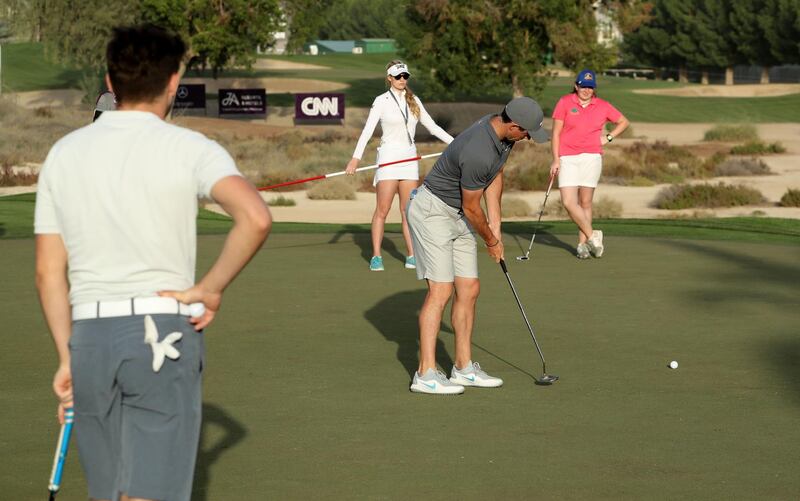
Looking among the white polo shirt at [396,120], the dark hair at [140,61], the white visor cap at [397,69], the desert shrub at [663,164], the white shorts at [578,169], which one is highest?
the dark hair at [140,61]

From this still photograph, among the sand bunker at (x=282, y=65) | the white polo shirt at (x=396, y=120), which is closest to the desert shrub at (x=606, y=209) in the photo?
the white polo shirt at (x=396, y=120)

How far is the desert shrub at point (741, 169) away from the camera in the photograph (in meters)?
33.3

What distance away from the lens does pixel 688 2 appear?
93188 mm

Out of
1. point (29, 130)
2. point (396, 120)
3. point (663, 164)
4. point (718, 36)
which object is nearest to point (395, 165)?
point (396, 120)

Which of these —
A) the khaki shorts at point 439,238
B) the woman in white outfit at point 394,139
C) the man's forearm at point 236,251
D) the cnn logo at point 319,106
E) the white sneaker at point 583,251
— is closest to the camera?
the man's forearm at point 236,251

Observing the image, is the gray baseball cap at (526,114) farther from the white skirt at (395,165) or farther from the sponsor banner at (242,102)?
the sponsor banner at (242,102)

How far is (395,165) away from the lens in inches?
478

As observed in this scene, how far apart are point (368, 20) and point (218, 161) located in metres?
145

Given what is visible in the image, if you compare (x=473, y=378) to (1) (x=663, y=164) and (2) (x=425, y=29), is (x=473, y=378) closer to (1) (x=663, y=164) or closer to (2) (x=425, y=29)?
(1) (x=663, y=164)

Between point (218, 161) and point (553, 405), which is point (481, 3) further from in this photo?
point (218, 161)

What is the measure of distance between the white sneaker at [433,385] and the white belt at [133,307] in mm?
3953

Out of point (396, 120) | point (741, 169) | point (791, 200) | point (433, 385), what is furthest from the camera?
point (741, 169)

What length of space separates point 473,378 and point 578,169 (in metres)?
6.12

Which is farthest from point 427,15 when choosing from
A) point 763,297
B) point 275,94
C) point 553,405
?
point 553,405
